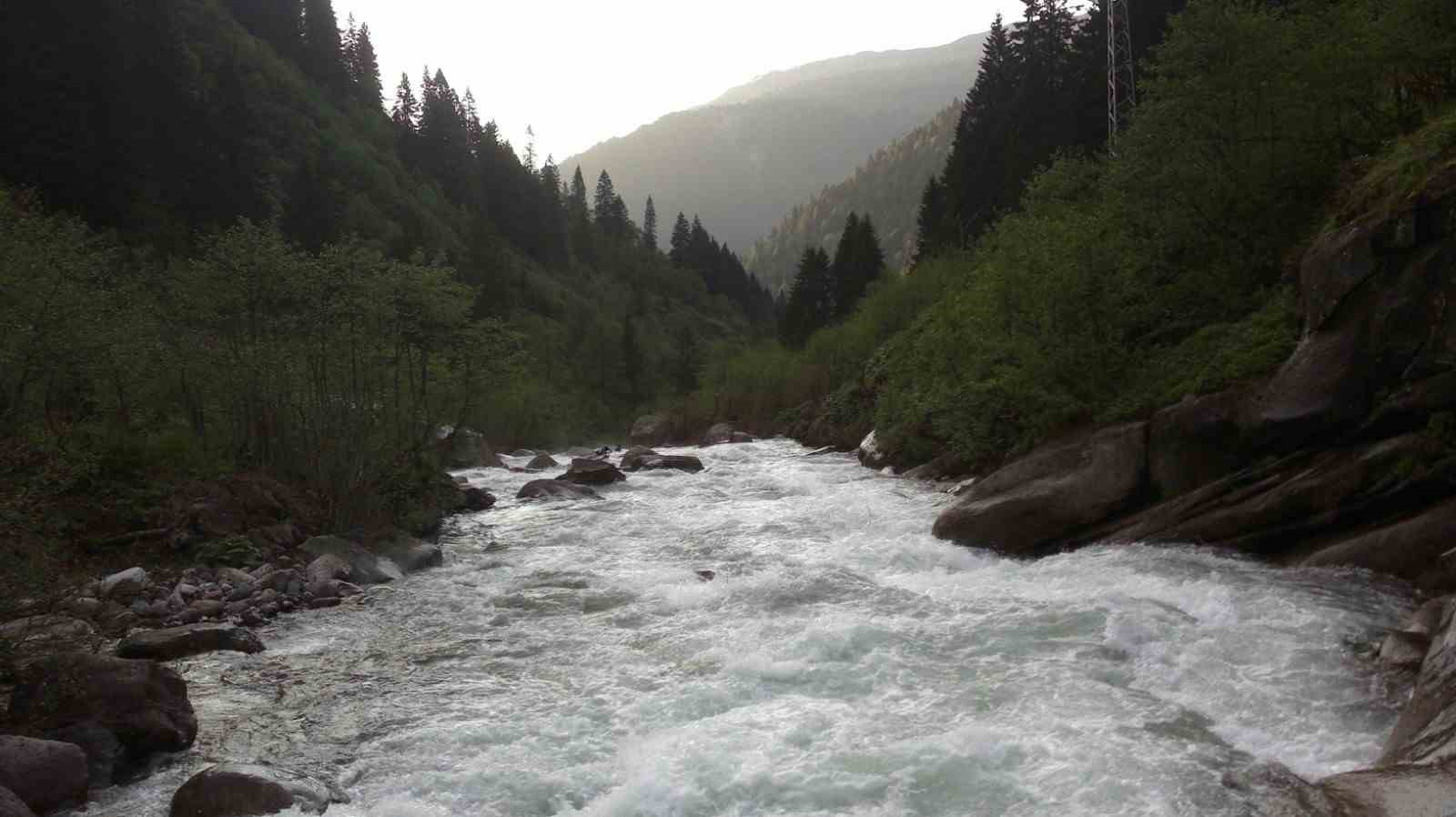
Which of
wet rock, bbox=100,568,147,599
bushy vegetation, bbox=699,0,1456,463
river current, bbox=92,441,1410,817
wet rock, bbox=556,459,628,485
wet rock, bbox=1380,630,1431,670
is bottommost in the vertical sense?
wet rock, bbox=556,459,628,485

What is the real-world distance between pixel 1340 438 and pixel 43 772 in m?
14.9

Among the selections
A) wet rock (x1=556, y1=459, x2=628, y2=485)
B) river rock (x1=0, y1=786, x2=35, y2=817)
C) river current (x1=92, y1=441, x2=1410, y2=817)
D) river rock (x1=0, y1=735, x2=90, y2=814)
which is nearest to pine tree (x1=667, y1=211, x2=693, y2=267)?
wet rock (x1=556, y1=459, x2=628, y2=485)

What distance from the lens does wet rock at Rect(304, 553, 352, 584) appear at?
15.0 meters

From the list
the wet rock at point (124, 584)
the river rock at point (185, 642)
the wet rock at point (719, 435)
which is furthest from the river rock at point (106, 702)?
the wet rock at point (719, 435)

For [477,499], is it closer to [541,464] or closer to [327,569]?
[327,569]

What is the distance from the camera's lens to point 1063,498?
14516mm

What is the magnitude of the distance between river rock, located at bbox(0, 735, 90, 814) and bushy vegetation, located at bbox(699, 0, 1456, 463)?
15.1 meters

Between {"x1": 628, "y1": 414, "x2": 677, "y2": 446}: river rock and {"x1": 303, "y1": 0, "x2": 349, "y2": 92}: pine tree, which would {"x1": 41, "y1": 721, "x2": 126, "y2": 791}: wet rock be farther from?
{"x1": 303, "y1": 0, "x2": 349, "y2": 92}: pine tree

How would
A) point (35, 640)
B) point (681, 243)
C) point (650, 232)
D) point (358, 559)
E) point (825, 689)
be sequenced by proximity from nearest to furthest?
point (35, 640), point (825, 689), point (358, 559), point (681, 243), point (650, 232)

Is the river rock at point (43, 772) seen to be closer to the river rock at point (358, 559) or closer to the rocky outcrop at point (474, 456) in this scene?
the river rock at point (358, 559)

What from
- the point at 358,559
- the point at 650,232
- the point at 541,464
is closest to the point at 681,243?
the point at 650,232

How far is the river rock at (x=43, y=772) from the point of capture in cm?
721

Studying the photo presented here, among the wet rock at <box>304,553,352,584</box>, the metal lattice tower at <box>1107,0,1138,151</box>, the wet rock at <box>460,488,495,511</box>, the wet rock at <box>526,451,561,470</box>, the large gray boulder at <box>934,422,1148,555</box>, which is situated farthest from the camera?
the wet rock at <box>526,451,561,470</box>

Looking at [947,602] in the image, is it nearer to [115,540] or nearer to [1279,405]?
[1279,405]
